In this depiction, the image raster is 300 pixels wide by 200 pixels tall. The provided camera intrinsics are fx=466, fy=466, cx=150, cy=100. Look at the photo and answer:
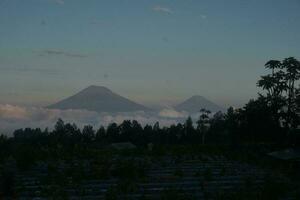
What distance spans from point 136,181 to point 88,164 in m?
4.16

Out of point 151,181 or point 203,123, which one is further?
point 203,123

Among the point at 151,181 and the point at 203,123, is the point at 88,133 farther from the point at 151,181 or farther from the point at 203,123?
the point at 151,181

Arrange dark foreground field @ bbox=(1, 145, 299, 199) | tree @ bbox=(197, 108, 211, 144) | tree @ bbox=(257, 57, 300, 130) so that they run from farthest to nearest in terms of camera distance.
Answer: tree @ bbox=(197, 108, 211, 144)
tree @ bbox=(257, 57, 300, 130)
dark foreground field @ bbox=(1, 145, 299, 199)

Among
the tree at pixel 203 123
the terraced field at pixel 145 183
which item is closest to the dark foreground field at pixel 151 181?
the terraced field at pixel 145 183

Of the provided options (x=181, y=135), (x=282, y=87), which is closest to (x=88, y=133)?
(x=181, y=135)

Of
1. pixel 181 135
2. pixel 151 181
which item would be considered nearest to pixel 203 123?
pixel 181 135

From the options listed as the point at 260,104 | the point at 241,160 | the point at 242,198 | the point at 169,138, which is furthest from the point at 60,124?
the point at 242,198

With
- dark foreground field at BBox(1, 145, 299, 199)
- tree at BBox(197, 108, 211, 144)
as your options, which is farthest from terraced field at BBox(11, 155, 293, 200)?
tree at BBox(197, 108, 211, 144)

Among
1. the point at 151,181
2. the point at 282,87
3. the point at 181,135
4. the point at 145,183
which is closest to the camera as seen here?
the point at 145,183

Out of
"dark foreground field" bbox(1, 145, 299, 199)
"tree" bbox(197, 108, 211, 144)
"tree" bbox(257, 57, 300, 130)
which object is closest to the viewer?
"dark foreground field" bbox(1, 145, 299, 199)

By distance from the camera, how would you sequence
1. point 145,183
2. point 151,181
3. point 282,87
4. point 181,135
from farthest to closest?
point 181,135 < point 282,87 < point 151,181 < point 145,183

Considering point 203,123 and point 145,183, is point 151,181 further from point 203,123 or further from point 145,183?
point 203,123

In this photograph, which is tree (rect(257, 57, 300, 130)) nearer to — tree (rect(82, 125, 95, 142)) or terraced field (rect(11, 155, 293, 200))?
terraced field (rect(11, 155, 293, 200))

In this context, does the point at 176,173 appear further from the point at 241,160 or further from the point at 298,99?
the point at 298,99
